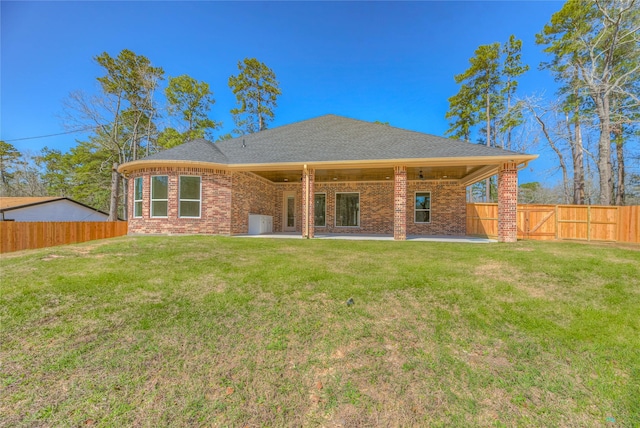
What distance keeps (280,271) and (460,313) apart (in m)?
3.32

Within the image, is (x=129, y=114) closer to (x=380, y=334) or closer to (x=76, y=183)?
(x=76, y=183)

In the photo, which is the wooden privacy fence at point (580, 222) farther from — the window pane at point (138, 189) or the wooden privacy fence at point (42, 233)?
the wooden privacy fence at point (42, 233)

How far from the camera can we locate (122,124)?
2297 cm

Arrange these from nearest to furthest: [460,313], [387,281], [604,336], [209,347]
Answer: [209,347] < [604,336] < [460,313] < [387,281]

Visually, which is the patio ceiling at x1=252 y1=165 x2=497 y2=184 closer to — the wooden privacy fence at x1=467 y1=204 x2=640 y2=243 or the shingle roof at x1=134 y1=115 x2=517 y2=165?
the shingle roof at x1=134 y1=115 x2=517 y2=165

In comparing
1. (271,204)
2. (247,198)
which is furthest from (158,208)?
(271,204)

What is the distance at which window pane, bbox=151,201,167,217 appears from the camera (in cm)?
1107

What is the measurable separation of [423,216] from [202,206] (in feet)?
35.7

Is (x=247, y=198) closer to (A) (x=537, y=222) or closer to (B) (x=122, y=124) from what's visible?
(A) (x=537, y=222)

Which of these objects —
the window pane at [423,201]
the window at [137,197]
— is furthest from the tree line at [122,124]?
the window pane at [423,201]

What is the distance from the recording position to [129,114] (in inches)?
873

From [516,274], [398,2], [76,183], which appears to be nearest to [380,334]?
[516,274]

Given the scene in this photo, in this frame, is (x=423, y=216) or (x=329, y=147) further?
(x=423, y=216)

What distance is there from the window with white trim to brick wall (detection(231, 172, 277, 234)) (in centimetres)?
145
